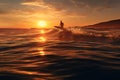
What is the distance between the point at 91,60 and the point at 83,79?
3.20 m

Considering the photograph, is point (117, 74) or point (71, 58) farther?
point (71, 58)

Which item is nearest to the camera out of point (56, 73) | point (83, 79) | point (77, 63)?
point (83, 79)

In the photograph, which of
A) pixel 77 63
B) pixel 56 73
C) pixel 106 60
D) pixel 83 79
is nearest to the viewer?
pixel 83 79

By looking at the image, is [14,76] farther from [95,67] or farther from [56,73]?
[95,67]

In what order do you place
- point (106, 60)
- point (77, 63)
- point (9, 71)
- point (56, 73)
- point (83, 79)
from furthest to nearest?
point (106, 60) → point (77, 63) → point (9, 71) → point (56, 73) → point (83, 79)

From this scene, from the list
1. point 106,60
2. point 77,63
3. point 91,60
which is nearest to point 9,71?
point 77,63

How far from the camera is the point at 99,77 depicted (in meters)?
8.60

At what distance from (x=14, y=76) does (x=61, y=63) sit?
285cm

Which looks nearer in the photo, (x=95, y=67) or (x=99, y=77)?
(x=99, y=77)

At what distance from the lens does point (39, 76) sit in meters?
8.76

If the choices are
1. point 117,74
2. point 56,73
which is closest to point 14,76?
point 56,73

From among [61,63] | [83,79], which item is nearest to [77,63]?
[61,63]

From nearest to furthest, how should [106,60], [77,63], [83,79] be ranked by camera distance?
[83,79]
[77,63]
[106,60]

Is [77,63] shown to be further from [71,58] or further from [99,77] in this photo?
[99,77]
